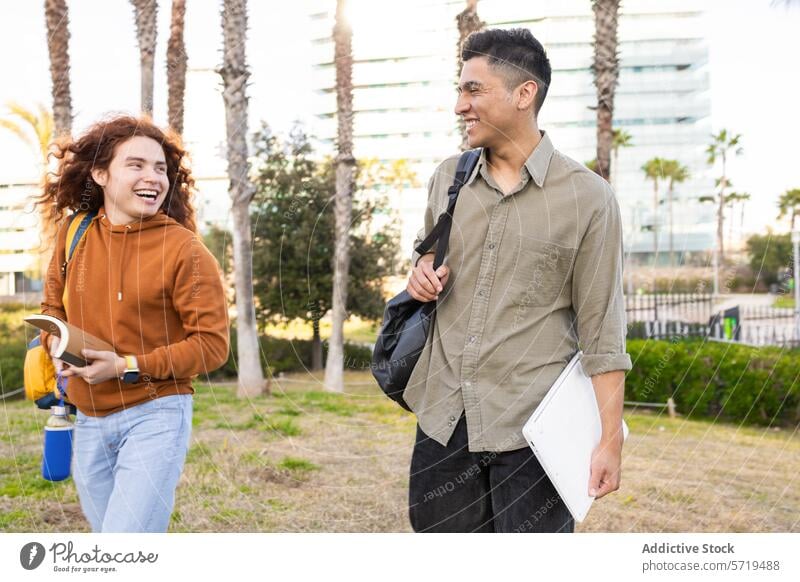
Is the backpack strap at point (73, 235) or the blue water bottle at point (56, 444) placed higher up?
the backpack strap at point (73, 235)

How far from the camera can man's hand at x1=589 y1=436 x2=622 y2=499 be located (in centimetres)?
204

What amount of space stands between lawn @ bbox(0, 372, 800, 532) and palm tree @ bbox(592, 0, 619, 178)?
1.69m

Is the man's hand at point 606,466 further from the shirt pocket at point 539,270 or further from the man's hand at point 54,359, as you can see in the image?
the man's hand at point 54,359

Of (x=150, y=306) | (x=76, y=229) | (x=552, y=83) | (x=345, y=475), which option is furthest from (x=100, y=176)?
(x=552, y=83)

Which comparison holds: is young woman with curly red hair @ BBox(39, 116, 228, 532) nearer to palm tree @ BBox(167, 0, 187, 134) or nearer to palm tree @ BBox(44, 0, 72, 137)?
palm tree @ BBox(44, 0, 72, 137)

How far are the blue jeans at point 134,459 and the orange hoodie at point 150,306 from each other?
39mm

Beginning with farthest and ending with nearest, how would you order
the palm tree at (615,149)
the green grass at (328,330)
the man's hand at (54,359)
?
the green grass at (328,330) < the palm tree at (615,149) < the man's hand at (54,359)

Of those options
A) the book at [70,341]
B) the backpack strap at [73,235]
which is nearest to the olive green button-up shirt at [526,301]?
the book at [70,341]

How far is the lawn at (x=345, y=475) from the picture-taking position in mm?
4008

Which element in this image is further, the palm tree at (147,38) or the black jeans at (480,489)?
the palm tree at (147,38)

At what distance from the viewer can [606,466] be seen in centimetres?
206

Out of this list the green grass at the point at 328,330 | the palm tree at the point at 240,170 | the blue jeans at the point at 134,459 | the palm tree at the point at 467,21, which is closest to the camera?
the blue jeans at the point at 134,459

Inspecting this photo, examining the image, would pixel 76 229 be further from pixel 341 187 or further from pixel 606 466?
pixel 341 187
